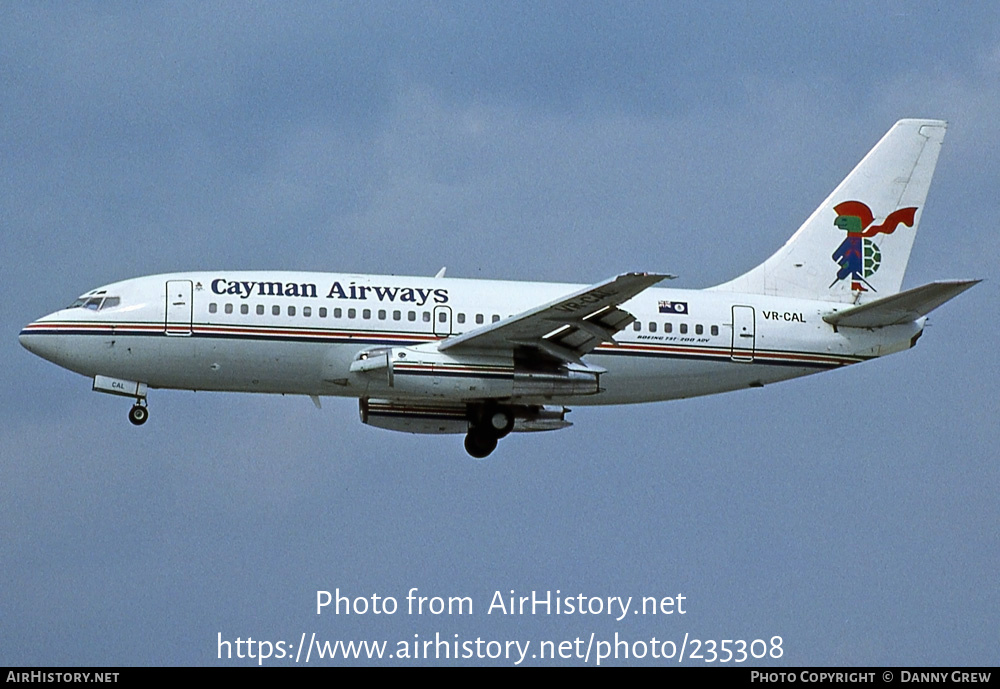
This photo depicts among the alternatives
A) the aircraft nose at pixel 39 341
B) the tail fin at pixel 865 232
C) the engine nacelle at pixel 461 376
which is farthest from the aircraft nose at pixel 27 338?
Answer: the tail fin at pixel 865 232

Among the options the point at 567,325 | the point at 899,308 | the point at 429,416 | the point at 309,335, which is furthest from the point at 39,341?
the point at 899,308

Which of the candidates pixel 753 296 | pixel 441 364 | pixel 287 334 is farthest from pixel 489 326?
pixel 753 296

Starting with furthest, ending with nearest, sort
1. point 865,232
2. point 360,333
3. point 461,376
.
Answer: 1. point 865,232
2. point 360,333
3. point 461,376

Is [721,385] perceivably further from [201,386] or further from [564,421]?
[201,386]

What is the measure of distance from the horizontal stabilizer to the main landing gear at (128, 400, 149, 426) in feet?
60.3

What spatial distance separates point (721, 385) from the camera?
1977 inches

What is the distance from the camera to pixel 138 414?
4778cm

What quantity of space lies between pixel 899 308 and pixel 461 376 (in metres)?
11.7

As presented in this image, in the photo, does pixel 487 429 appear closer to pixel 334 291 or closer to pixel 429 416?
pixel 429 416

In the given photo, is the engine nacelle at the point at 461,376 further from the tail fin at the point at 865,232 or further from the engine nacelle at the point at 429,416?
the tail fin at the point at 865,232

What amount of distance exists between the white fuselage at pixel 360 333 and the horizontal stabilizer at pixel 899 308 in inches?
13.5

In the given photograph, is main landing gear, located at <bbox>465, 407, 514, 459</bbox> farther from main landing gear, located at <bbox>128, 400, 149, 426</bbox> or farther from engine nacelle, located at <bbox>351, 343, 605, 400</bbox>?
main landing gear, located at <bbox>128, 400, 149, 426</bbox>

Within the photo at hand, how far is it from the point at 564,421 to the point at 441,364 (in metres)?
5.76
